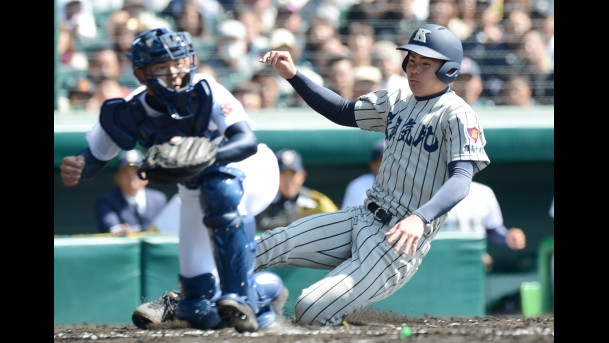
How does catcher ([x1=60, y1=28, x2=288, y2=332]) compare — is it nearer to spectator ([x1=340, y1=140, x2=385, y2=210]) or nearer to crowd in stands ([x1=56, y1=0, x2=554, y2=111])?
spectator ([x1=340, y1=140, x2=385, y2=210])

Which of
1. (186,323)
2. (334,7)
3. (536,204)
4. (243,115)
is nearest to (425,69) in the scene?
(243,115)

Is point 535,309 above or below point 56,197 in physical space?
below

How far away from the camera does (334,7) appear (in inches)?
355

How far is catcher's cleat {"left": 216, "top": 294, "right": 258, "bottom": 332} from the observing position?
177 inches

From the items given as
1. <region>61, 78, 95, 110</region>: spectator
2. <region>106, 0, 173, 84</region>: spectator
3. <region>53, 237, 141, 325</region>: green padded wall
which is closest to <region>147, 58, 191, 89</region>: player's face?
<region>53, 237, 141, 325</region>: green padded wall

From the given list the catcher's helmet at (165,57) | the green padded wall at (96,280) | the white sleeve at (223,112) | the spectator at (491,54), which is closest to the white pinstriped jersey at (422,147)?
the white sleeve at (223,112)

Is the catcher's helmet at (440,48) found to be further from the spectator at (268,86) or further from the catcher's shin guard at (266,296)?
the spectator at (268,86)

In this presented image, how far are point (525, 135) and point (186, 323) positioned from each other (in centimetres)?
341

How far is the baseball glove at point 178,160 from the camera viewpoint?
436 cm

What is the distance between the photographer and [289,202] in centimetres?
708

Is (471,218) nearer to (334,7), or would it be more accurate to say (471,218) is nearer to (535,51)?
(535,51)

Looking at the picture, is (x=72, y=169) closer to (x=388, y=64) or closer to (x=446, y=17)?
(x=388, y=64)

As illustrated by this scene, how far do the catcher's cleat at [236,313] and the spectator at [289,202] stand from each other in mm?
2380

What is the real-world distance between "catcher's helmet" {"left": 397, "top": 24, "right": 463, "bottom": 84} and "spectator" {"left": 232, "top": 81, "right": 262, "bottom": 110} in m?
2.95
